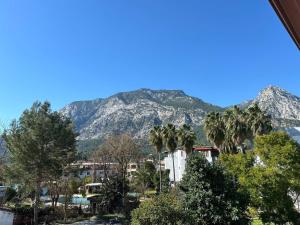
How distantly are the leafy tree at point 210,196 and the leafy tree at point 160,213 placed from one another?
113 cm

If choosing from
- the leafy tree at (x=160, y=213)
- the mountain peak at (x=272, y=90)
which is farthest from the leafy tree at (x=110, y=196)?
the mountain peak at (x=272, y=90)

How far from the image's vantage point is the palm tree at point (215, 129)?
157 ft

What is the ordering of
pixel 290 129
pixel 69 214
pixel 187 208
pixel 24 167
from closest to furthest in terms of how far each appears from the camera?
pixel 187 208 → pixel 24 167 → pixel 69 214 → pixel 290 129

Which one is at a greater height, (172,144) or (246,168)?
(172,144)

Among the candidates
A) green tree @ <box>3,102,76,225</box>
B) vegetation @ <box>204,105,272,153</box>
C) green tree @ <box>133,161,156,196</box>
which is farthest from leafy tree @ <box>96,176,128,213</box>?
green tree @ <box>133,161,156,196</box>

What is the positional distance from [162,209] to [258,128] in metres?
27.3

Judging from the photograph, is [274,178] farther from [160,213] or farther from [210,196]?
[160,213]

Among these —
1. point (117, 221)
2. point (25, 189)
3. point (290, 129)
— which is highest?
point (290, 129)

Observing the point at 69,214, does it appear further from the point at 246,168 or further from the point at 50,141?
the point at 246,168

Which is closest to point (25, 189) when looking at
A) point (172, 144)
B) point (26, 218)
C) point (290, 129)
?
point (26, 218)

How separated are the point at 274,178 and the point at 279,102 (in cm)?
16788

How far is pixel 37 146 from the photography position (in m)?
39.7

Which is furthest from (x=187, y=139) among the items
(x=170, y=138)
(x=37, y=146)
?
(x=37, y=146)

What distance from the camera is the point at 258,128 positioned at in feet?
145
